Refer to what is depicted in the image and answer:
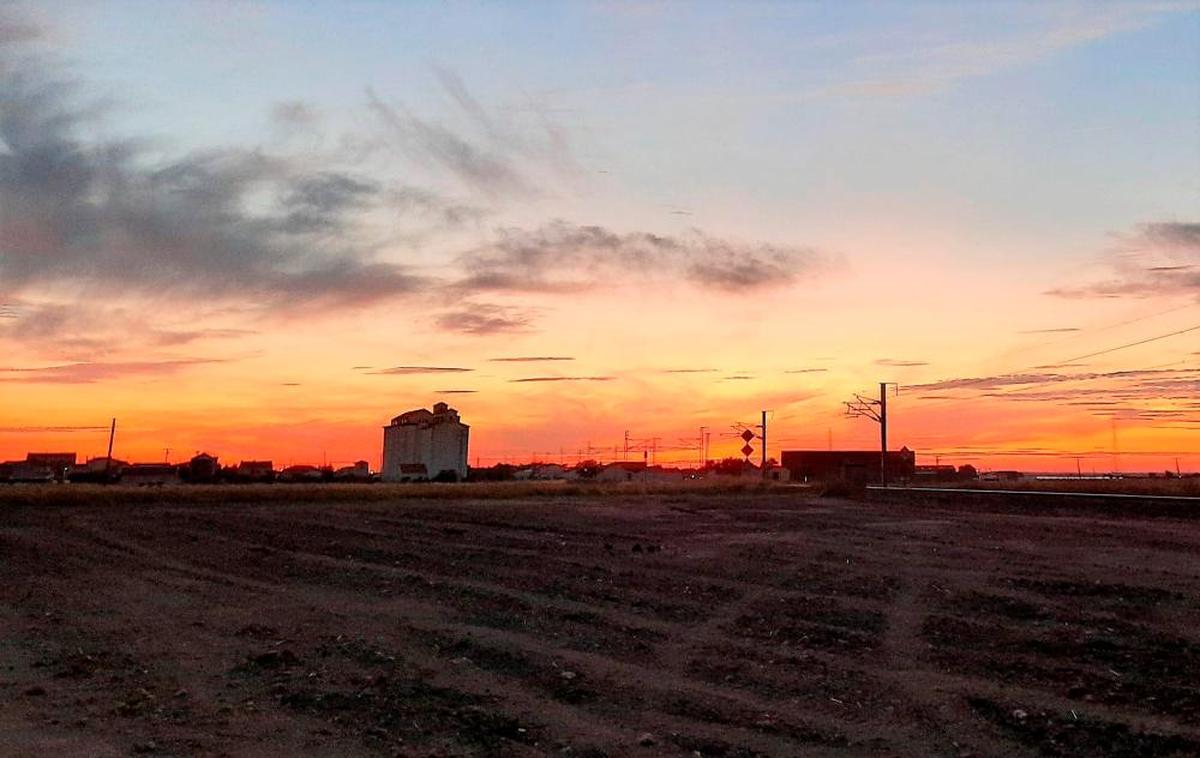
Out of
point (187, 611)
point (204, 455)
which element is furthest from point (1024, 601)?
point (204, 455)

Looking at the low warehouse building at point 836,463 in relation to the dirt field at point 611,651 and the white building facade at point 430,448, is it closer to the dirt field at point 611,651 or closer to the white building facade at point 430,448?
the white building facade at point 430,448

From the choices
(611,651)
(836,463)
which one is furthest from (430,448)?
(611,651)

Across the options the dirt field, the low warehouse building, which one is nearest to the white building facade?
the low warehouse building

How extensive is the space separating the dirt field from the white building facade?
3096 inches

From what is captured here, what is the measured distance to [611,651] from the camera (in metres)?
11.0

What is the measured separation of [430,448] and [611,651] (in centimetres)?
9119

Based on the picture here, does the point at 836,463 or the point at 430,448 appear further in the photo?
the point at 836,463

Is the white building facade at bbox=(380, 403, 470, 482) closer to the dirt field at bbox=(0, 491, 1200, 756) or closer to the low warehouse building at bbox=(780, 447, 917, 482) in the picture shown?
the low warehouse building at bbox=(780, 447, 917, 482)

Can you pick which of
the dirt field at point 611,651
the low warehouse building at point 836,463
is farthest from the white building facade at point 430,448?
the dirt field at point 611,651

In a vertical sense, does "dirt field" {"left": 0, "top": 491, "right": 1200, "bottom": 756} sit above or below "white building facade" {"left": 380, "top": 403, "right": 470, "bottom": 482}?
below

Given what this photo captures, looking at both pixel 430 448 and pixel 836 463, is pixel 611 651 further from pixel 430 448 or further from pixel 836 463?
pixel 836 463

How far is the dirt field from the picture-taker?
7980mm

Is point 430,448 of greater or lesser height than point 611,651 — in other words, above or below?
above

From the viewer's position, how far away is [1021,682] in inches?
368
